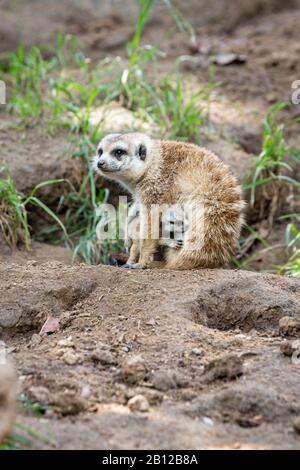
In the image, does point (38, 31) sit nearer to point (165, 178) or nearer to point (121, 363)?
point (165, 178)

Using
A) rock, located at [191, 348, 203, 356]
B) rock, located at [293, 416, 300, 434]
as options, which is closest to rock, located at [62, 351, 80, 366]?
rock, located at [191, 348, 203, 356]

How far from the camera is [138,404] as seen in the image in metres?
2.93

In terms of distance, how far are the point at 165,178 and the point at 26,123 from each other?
63.5 inches

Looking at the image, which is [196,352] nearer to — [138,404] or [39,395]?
[138,404]

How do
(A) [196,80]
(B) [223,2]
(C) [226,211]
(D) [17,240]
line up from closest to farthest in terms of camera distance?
(C) [226,211] → (D) [17,240] → (A) [196,80] → (B) [223,2]

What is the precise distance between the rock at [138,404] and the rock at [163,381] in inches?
6.5

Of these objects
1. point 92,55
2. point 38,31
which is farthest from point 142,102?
point 38,31

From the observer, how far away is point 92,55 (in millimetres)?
7223

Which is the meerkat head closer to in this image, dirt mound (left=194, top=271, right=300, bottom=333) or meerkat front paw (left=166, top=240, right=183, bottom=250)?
meerkat front paw (left=166, top=240, right=183, bottom=250)

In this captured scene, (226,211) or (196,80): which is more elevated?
(196,80)

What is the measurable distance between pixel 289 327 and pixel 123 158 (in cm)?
159

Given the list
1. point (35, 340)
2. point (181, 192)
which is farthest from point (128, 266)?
point (35, 340)

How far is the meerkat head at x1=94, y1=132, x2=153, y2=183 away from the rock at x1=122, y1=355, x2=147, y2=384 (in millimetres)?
1776

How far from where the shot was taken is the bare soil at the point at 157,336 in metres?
2.82
